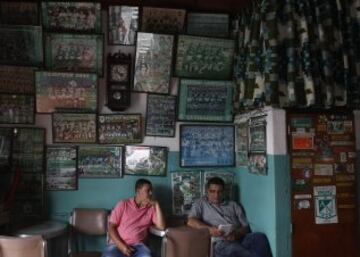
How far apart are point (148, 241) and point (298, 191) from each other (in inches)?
57.4

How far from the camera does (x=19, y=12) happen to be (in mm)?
3842

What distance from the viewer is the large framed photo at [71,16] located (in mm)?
3859

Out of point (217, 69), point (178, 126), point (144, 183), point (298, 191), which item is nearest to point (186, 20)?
point (217, 69)

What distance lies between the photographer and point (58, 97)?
12.6ft

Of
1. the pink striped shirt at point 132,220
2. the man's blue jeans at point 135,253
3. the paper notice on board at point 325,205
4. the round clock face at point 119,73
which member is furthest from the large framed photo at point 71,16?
the paper notice on board at point 325,205

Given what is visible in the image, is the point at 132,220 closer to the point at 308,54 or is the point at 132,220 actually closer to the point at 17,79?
the point at 17,79

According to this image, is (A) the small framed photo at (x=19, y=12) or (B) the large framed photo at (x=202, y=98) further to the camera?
(B) the large framed photo at (x=202, y=98)

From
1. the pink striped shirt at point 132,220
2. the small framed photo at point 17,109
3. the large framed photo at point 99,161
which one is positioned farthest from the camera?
the large framed photo at point 99,161

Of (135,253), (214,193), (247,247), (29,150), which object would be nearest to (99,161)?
(29,150)

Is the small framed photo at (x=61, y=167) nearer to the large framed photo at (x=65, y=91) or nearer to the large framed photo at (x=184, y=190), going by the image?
the large framed photo at (x=65, y=91)

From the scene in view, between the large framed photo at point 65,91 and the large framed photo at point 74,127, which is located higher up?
the large framed photo at point 65,91

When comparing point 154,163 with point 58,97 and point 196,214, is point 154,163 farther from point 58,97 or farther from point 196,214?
point 58,97

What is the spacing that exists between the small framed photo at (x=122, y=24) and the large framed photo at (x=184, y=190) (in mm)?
1435

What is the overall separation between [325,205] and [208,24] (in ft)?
6.88
